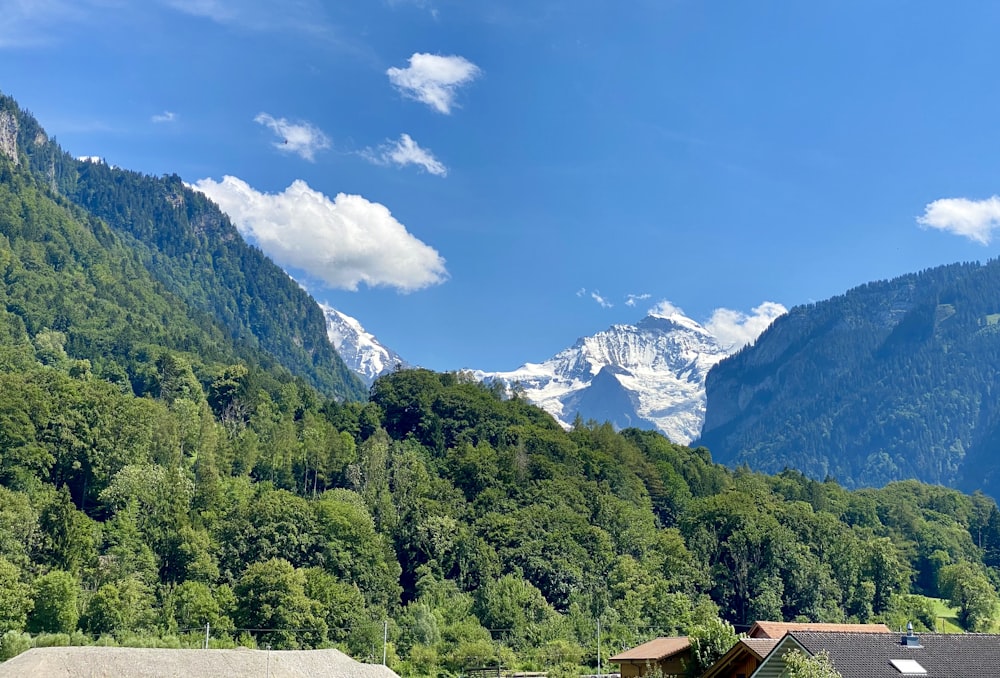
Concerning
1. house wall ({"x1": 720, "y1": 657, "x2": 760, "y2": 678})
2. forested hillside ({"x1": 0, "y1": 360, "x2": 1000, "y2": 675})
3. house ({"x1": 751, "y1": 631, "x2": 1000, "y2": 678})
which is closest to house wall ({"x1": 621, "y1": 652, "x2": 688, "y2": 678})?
forested hillside ({"x1": 0, "y1": 360, "x2": 1000, "y2": 675})

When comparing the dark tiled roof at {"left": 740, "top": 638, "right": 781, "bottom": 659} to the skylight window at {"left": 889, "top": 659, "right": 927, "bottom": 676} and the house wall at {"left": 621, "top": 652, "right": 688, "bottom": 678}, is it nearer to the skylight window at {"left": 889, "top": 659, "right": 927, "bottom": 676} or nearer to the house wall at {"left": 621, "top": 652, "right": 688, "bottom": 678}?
the skylight window at {"left": 889, "top": 659, "right": 927, "bottom": 676}

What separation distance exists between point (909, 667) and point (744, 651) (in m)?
9.29

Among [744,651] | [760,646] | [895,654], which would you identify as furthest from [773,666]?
[744,651]

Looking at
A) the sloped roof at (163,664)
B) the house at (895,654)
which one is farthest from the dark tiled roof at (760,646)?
the sloped roof at (163,664)

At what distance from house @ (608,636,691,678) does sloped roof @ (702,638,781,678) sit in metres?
19.2

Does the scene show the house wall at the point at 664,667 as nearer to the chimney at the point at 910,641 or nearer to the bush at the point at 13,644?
the chimney at the point at 910,641

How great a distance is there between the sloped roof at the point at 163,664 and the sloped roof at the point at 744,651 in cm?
3258

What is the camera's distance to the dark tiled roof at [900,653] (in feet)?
133

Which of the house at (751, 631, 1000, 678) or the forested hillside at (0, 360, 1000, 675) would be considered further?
the forested hillside at (0, 360, 1000, 675)

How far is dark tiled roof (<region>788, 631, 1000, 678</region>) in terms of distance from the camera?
40688mm

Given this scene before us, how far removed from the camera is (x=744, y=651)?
160 ft

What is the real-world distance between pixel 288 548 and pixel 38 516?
80.0 ft

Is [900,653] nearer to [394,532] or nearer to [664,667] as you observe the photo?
[664,667]

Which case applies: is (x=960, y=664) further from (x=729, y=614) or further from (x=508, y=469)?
(x=508, y=469)
